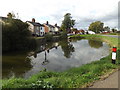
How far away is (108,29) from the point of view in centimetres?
14050

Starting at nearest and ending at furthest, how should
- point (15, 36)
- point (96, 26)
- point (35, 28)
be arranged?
point (15, 36) → point (35, 28) → point (96, 26)

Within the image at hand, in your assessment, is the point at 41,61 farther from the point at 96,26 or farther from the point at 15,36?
the point at 96,26

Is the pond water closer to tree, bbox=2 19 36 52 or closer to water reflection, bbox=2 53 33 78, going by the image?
water reflection, bbox=2 53 33 78

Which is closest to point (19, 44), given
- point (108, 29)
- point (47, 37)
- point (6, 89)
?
point (47, 37)

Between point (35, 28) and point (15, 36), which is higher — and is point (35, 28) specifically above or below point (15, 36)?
above

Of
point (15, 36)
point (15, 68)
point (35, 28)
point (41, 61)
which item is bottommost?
point (15, 68)

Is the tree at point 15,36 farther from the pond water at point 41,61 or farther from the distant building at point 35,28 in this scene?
the distant building at point 35,28

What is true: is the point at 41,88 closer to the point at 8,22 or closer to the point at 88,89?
the point at 88,89

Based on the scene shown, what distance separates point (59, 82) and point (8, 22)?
929 inches

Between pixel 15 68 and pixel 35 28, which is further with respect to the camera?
pixel 35 28

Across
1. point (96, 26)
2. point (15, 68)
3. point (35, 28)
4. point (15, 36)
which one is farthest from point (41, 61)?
point (96, 26)

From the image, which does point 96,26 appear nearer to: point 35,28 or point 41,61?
point 35,28

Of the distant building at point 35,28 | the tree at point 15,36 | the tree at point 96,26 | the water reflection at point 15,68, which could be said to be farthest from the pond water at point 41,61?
the tree at point 96,26

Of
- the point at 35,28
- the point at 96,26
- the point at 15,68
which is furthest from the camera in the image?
the point at 96,26
